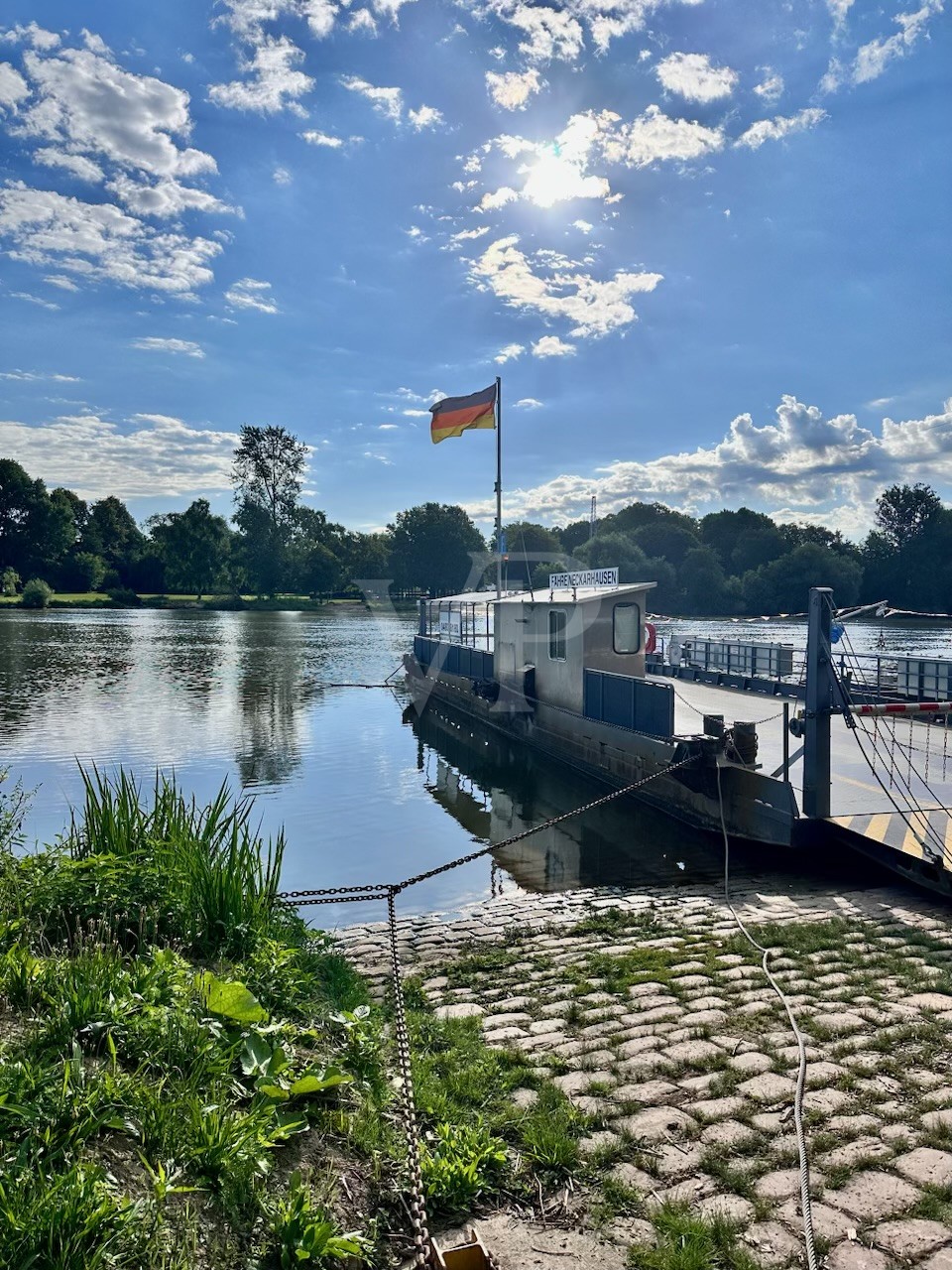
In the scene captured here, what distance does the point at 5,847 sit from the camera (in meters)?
6.66

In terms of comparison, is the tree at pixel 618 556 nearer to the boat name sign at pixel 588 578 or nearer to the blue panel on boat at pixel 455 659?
the blue panel on boat at pixel 455 659

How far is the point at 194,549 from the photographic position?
356 feet

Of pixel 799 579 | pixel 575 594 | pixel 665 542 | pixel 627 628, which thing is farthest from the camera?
pixel 665 542

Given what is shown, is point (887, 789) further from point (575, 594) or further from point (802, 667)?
point (802, 667)

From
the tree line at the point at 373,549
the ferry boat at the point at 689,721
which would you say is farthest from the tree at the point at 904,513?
the ferry boat at the point at 689,721

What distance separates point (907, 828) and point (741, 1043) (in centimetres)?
538

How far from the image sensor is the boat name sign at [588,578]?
1839 centimetres

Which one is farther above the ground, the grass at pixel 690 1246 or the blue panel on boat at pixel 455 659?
the blue panel on boat at pixel 455 659

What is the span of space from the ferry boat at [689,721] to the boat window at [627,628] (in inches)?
1.0

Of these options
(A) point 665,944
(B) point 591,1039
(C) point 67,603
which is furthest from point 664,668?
(C) point 67,603

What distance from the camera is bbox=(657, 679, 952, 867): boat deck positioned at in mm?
9328

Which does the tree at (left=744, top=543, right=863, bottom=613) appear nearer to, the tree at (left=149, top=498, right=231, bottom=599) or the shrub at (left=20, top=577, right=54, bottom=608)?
the tree at (left=149, top=498, right=231, bottom=599)

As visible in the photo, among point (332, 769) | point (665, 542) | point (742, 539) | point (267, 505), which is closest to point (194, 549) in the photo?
point (267, 505)

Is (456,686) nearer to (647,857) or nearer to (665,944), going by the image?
(647,857)
